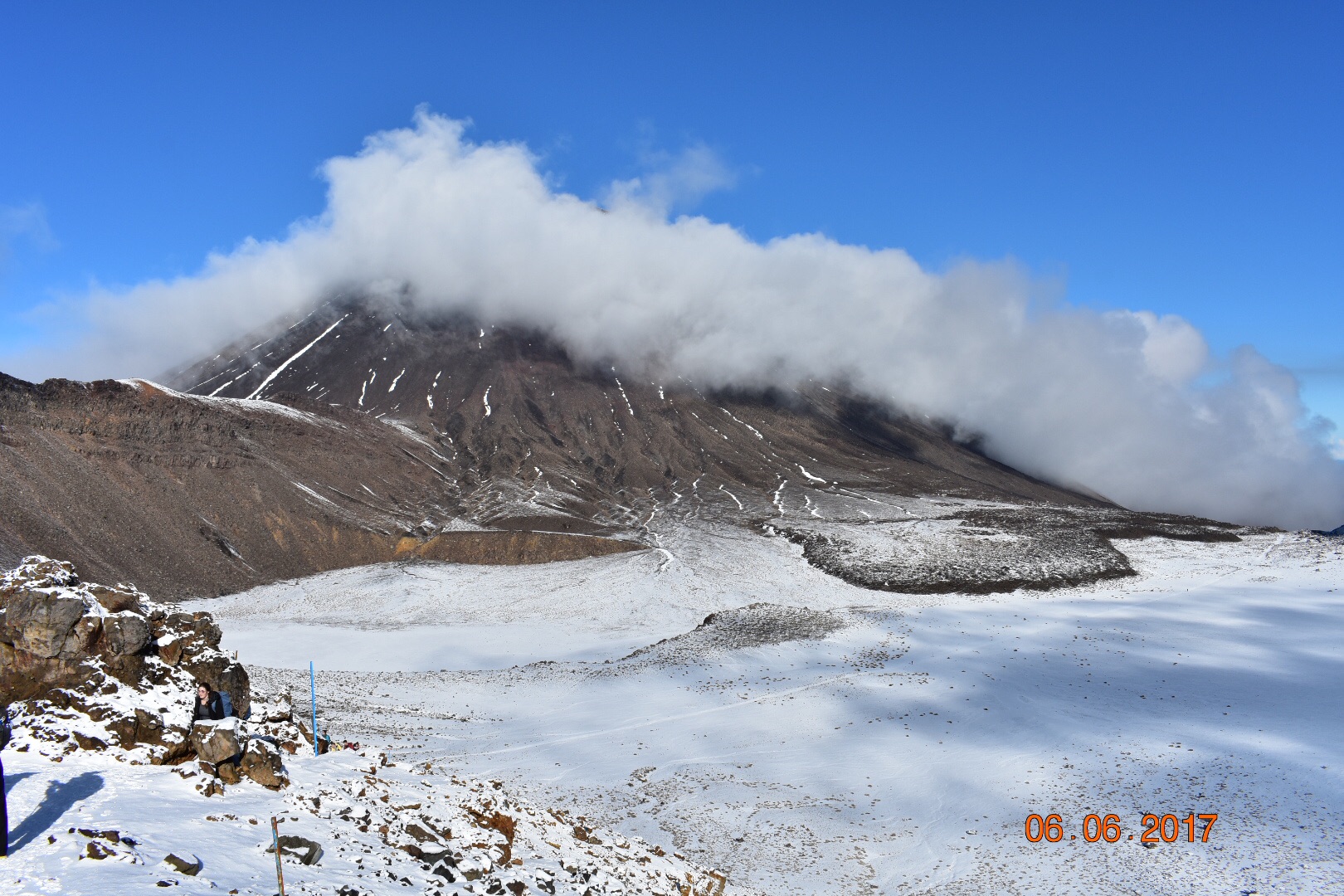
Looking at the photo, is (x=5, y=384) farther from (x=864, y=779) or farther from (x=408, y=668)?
(x=864, y=779)

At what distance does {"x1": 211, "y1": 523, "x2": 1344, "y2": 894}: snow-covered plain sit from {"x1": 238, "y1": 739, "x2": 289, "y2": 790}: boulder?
8.41m

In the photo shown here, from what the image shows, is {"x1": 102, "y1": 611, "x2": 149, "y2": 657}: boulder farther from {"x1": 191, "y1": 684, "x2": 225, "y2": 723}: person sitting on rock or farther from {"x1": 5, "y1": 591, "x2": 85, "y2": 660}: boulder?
{"x1": 191, "y1": 684, "x2": 225, "y2": 723}: person sitting on rock

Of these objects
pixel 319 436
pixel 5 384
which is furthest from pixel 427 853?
pixel 319 436

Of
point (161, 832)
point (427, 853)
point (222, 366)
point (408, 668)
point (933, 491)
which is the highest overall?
point (222, 366)

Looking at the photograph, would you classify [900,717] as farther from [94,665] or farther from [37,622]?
[37,622]

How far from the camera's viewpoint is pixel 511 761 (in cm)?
2300

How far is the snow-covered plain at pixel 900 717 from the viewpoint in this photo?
57.5 feet

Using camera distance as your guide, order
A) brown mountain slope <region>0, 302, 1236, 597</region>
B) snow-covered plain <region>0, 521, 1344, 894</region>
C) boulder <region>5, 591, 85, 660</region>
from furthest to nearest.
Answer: brown mountain slope <region>0, 302, 1236, 597</region> < snow-covered plain <region>0, 521, 1344, 894</region> < boulder <region>5, 591, 85, 660</region>

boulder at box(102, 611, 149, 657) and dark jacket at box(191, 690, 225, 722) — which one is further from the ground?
boulder at box(102, 611, 149, 657)

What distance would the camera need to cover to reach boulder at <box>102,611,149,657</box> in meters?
13.9

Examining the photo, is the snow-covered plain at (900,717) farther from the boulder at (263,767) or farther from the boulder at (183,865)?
the boulder at (183,865)

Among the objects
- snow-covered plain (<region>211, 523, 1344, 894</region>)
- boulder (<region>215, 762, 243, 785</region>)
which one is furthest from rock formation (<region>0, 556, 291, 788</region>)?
snow-covered plain (<region>211, 523, 1344, 894</region>)

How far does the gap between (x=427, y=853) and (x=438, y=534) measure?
5620 centimetres

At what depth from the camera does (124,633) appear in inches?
550
